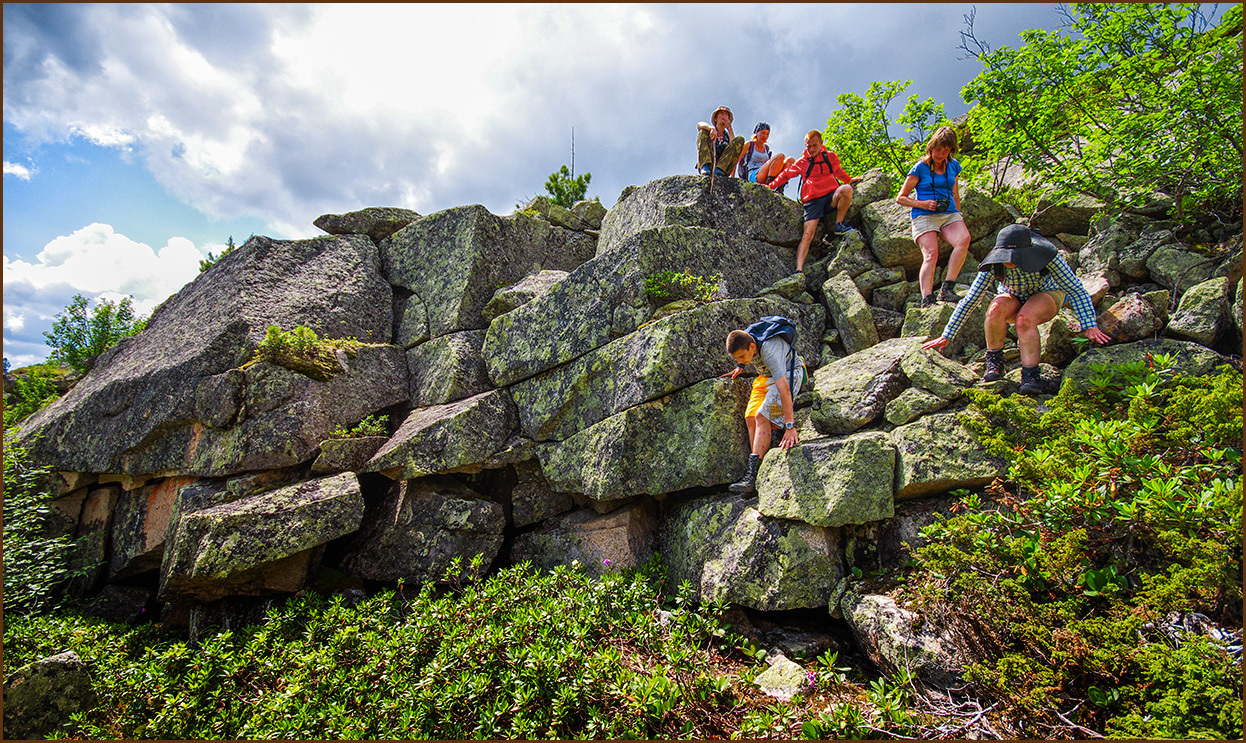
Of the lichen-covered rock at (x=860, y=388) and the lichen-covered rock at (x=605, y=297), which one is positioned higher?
the lichen-covered rock at (x=605, y=297)

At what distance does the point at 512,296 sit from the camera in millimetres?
10742

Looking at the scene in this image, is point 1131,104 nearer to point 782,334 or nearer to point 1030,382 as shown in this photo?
point 1030,382

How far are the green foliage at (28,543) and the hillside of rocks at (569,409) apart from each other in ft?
0.99

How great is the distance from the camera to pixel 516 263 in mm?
12250

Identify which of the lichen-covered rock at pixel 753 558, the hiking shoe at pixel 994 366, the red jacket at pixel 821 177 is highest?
the red jacket at pixel 821 177

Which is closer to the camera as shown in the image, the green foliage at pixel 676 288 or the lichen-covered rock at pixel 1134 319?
the lichen-covered rock at pixel 1134 319

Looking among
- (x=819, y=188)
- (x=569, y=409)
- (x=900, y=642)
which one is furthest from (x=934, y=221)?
(x=569, y=409)

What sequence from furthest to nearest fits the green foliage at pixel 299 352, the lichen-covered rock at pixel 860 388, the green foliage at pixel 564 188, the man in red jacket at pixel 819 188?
the green foliage at pixel 564 188 → the man in red jacket at pixel 819 188 → the green foliage at pixel 299 352 → the lichen-covered rock at pixel 860 388

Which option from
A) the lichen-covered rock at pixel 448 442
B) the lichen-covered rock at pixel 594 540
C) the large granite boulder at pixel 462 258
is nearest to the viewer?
the lichen-covered rock at pixel 594 540

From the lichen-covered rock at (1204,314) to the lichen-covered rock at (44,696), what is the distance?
585 inches

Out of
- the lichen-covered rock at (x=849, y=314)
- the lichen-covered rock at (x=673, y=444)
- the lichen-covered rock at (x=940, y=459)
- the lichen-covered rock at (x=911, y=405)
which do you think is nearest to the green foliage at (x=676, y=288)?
the lichen-covered rock at (x=673, y=444)

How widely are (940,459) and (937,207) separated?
4.60 m

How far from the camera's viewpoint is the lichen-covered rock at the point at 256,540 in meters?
7.17

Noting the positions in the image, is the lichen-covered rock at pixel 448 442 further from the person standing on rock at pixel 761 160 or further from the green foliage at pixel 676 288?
the person standing on rock at pixel 761 160
